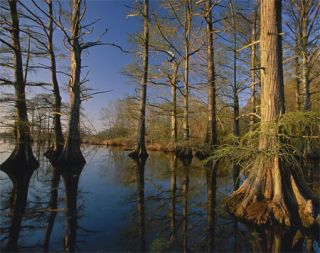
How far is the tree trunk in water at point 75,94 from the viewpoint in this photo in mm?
10367

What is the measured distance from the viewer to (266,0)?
4793 millimetres

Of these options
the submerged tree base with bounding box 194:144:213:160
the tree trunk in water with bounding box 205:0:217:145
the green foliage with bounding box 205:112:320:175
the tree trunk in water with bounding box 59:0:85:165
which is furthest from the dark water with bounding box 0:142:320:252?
the tree trunk in water with bounding box 205:0:217:145

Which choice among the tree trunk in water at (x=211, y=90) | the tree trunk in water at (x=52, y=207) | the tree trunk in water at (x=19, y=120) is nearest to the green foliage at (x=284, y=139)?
the tree trunk in water at (x=52, y=207)

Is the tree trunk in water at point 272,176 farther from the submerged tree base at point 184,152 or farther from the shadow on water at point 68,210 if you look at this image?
the submerged tree base at point 184,152

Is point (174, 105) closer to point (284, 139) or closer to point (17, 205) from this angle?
point (284, 139)

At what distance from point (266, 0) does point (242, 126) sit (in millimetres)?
17026

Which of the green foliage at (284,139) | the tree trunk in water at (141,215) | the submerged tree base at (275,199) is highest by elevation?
the green foliage at (284,139)

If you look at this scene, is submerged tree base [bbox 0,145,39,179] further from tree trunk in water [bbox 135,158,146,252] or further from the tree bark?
the tree bark

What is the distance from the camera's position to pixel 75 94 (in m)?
10.8

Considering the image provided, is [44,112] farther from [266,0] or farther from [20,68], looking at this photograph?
[266,0]

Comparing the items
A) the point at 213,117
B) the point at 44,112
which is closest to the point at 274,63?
the point at 213,117

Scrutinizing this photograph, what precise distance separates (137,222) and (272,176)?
8.24 ft

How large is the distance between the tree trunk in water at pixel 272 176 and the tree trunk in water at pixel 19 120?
8.01 meters

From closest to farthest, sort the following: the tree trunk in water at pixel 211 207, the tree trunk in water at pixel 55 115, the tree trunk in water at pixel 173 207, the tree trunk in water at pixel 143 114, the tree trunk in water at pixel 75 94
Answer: the tree trunk in water at pixel 211 207 < the tree trunk in water at pixel 173 207 < the tree trunk in water at pixel 75 94 < the tree trunk in water at pixel 55 115 < the tree trunk in water at pixel 143 114
